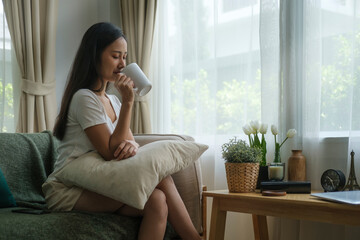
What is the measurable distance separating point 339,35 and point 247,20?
0.58 m

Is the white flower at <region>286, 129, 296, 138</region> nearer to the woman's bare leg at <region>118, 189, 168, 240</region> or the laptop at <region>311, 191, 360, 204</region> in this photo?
the laptop at <region>311, 191, 360, 204</region>

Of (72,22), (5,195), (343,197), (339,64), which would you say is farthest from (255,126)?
(72,22)

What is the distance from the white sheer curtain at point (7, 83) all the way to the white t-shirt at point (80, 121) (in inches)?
44.3

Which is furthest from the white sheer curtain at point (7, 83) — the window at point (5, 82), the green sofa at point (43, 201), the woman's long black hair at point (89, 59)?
the woman's long black hair at point (89, 59)

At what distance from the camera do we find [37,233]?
134 centimetres

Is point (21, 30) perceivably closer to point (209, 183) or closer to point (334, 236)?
point (209, 183)

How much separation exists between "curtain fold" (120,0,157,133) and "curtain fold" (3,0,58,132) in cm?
51

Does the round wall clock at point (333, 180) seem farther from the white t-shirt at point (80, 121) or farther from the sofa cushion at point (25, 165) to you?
the sofa cushion at point (25, 165)

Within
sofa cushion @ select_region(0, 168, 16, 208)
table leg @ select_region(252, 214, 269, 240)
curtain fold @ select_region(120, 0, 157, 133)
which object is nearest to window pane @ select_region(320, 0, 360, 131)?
table leg @ select_region(252, 214, 269, 240)

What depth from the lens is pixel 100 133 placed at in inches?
61.4

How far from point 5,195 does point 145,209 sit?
0.63 m

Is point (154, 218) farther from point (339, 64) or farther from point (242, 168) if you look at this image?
point (339, 64)

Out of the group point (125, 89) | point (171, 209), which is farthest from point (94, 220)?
point (125, 89)

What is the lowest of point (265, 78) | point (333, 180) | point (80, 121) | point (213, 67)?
point (333, 180)
